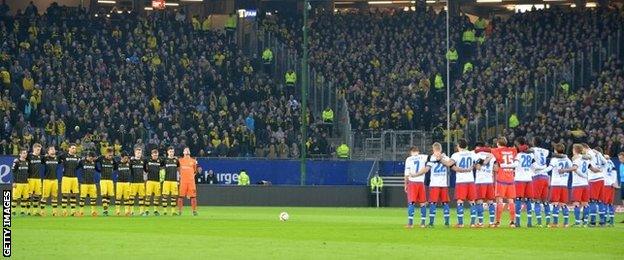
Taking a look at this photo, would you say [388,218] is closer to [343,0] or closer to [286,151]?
[286,151]

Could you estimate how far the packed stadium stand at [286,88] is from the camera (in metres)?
62.6

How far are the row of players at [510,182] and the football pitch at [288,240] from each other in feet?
2.48

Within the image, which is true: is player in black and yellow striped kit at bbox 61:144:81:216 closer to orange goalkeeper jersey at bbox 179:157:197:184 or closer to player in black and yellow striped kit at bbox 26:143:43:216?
player in black and yellow striped kit at bbox 26:143:43:216

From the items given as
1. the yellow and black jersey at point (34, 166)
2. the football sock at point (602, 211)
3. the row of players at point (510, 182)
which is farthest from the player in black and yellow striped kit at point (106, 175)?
the football sock at point (602, 211)

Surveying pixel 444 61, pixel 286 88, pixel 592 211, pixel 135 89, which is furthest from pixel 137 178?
pixel 444 61

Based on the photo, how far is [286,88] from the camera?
7006cm

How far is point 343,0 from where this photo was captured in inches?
3233

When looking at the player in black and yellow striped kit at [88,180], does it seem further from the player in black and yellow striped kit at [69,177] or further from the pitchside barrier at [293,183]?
the pitchside barrier at [293,183]

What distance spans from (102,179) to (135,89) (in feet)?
68.4

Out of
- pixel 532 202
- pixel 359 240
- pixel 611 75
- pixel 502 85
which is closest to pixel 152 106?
pixel 502 85

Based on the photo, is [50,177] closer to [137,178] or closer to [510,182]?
[137,178]

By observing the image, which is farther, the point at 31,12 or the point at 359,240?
the point at 31,12

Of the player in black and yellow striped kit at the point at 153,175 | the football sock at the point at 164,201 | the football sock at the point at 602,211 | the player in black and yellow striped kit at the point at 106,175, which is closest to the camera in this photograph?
the football sock at the point at 602,211

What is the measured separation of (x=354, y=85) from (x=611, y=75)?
12140mm
